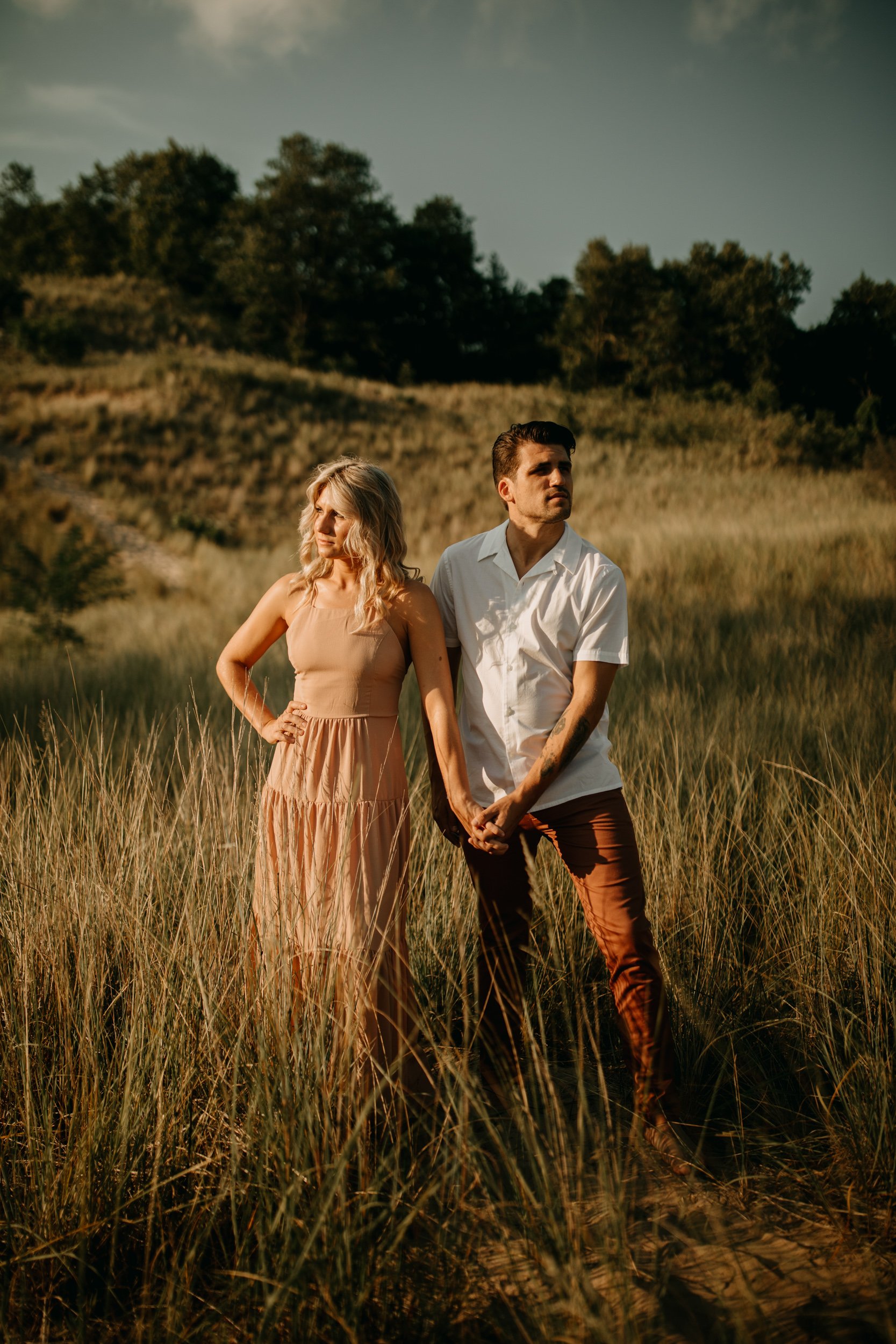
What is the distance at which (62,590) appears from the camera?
10.9 meters

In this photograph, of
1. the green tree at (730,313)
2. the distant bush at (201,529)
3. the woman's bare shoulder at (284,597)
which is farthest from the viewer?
the green tree at (730,313)

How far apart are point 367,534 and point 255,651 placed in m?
0.62

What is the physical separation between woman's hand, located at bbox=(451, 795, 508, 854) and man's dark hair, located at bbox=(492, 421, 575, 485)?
103 centimetres

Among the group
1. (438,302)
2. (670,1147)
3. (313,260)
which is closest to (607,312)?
(438,302)

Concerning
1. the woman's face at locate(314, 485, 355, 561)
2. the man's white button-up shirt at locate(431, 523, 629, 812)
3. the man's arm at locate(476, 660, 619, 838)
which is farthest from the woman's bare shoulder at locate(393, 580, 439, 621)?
the man's arm at locate(476, 660, 619, 838)

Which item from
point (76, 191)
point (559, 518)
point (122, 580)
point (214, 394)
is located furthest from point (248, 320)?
point (559, 518)

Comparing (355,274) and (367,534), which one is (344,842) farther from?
(355,274)

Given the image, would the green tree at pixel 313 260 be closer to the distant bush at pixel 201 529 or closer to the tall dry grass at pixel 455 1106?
the distant bush at pixel 201 529

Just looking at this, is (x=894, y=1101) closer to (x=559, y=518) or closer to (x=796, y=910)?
(x=796, y=910)

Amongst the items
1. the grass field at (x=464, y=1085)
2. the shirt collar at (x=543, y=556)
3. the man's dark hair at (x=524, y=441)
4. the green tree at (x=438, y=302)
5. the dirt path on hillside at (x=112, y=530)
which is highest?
the green tree at (x=438, y=302)

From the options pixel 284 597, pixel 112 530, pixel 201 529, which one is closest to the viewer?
pixel 284 597

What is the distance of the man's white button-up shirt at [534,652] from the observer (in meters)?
2.38

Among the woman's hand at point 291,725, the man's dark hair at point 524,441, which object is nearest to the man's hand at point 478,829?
the woman's hand at point 291,725

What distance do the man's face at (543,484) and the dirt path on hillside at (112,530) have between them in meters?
14.0
